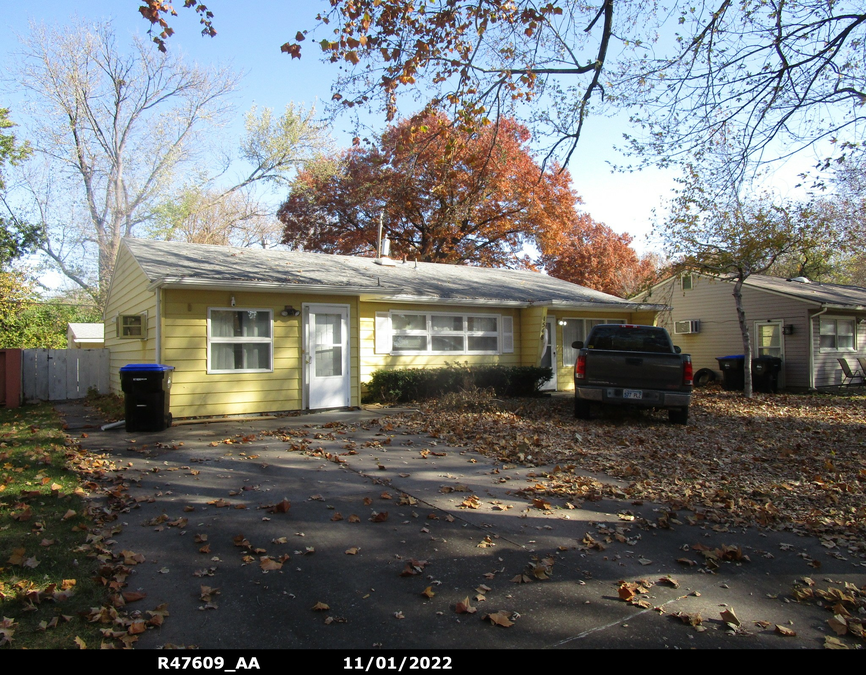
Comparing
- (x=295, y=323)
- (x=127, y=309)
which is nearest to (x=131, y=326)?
(x=127, y=309)

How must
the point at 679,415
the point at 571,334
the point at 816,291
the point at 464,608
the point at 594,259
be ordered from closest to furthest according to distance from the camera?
the point at 464,608 → the point at 679,415 → the point at 571,334 → the point at 816,291 → the point at 594,259

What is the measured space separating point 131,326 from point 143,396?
292cm

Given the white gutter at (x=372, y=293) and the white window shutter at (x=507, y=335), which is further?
the white window shutter at (x=507, y=335)

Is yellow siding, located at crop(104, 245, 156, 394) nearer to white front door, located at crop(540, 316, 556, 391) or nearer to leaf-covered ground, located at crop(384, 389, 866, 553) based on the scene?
leaf-covered ground, located at crop(384, 389, 866, 553)

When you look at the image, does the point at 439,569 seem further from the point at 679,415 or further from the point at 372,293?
the point at 372,293

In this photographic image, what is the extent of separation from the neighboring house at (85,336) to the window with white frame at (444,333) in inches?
564

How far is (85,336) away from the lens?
23094 millimetres

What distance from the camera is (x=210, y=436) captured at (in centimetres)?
902

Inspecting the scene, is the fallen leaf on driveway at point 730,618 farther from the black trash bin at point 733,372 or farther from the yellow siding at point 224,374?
the black trash bin at point 733,372

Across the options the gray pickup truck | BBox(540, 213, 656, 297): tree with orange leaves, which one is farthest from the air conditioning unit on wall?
the gray pickup truck

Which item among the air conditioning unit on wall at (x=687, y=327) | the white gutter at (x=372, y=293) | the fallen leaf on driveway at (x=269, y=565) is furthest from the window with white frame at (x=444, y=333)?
the air conditioning unit on wall at (x=687, y=327)

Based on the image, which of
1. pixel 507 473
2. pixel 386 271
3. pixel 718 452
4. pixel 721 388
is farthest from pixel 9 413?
pixel 721 388

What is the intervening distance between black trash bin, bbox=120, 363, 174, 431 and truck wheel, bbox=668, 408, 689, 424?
30.6ft

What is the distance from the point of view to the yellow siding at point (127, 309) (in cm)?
1135
